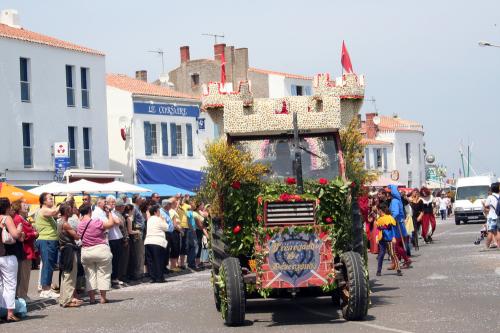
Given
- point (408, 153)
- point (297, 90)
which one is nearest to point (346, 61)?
point (297, 90)

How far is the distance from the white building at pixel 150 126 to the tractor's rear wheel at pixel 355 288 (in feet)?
152

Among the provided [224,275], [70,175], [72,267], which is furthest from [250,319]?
→ [70,175]

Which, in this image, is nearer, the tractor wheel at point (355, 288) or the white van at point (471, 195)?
the tractor wheel at point (355, 288)

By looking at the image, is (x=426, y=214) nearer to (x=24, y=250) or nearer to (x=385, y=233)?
(x=385, y=233)

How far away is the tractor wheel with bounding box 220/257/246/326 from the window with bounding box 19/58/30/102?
1571 inches

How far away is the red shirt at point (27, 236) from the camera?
18578mm

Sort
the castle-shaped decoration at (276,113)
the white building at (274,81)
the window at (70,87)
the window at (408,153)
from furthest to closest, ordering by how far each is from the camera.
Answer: the window at (408,153), the white building at (274,81), the window at (70,87), the castle-shaped decoration at (276,113)

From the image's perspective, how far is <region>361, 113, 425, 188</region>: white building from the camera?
105562mm

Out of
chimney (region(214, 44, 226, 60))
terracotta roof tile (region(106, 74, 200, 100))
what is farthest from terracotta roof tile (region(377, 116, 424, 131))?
terracotta roof tile (region(106, 74, 200, 100))

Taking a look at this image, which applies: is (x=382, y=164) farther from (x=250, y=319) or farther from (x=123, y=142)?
(x=250, y=319)

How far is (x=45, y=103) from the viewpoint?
55062 mm

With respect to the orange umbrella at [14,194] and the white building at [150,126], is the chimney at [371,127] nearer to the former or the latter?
the white building at [150,126]

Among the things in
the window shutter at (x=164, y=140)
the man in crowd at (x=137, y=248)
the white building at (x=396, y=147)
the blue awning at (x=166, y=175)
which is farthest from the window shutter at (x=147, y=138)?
the white building at (x=396, y=147)

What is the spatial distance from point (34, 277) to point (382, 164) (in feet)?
265
